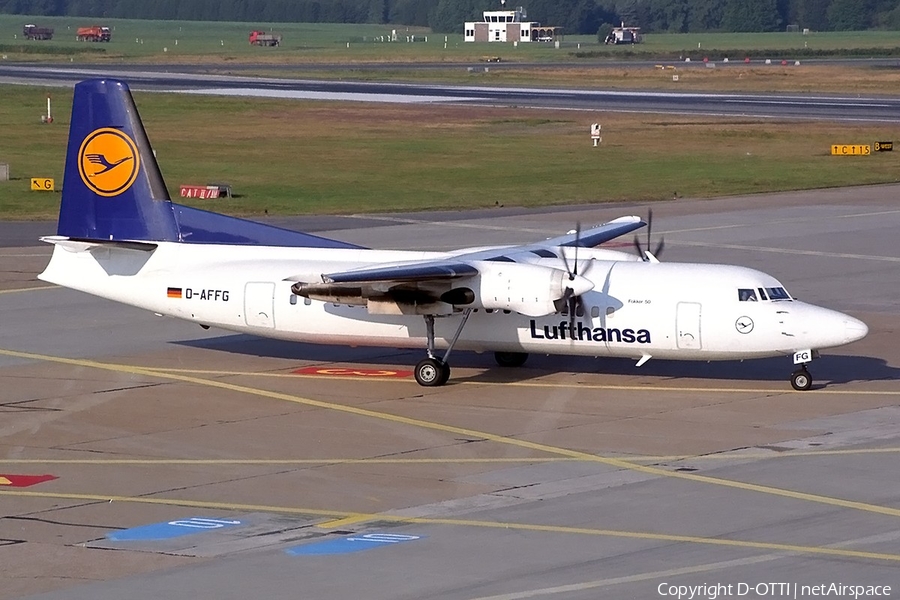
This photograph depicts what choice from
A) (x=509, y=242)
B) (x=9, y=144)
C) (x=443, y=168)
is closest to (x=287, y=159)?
(x=443, y=168)

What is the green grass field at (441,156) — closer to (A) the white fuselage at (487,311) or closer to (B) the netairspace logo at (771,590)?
(A) the white fuselage at (487,311)

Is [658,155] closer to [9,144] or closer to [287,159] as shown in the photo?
[287,159]

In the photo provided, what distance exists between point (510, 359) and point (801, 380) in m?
5.97

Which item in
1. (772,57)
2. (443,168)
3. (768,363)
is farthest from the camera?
(772,57)

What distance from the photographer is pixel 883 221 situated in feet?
167

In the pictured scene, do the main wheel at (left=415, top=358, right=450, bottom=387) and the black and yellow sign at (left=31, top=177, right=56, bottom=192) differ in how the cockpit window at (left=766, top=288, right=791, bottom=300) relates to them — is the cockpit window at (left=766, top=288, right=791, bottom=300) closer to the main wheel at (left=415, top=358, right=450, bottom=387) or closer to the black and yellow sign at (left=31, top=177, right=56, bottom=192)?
the main wheel at (left=415, top=358, right=450, bottom=387)

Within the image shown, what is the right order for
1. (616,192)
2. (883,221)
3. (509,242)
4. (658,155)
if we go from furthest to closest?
(658,155), (616,192), (883,221), (509,242)

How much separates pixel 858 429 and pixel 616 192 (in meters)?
36.0

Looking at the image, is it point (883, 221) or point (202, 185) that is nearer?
point (883, 221)

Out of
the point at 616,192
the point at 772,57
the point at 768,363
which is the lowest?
the point at 768,363

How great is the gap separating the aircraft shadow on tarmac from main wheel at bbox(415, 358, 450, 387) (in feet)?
2.56

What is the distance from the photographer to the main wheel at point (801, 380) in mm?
26453

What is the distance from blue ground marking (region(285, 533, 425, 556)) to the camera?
17.0 m

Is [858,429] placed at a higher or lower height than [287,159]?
lower
